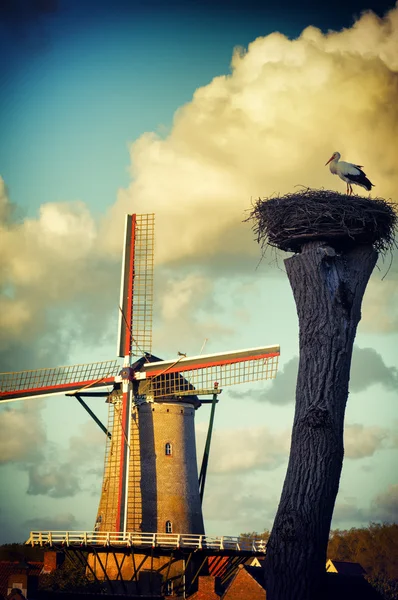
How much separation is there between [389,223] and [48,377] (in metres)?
21.8

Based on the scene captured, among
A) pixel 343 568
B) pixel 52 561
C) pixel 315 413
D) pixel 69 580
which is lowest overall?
pixel 315 413

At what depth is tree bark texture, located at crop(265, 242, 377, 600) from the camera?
17062 mm

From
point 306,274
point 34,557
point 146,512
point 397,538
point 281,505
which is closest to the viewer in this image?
point 281,505

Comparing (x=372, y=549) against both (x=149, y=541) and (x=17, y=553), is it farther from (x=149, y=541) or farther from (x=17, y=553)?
(x=149, y=541)

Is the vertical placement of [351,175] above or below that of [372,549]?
below

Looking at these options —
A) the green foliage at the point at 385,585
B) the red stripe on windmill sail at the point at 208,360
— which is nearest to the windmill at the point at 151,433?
the red stripe on windmill sail at the point at 208,360

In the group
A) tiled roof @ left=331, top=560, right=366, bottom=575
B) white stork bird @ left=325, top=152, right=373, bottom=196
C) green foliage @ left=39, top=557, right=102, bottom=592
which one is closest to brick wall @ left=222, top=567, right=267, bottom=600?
green foliage @ left=39, top=557, right=102, bottom=592

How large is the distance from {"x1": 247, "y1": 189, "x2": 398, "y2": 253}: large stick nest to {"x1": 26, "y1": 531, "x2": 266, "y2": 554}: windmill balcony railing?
1741cm

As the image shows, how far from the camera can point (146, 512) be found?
120ft

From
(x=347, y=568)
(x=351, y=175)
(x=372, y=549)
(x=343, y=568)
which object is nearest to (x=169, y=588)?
(x=343, y=568)

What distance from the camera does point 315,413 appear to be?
17828mm

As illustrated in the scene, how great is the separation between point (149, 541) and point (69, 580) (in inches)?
127

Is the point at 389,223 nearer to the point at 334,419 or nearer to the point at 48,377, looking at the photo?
the point at 334,419

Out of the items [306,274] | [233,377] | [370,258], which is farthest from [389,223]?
[233,377]
